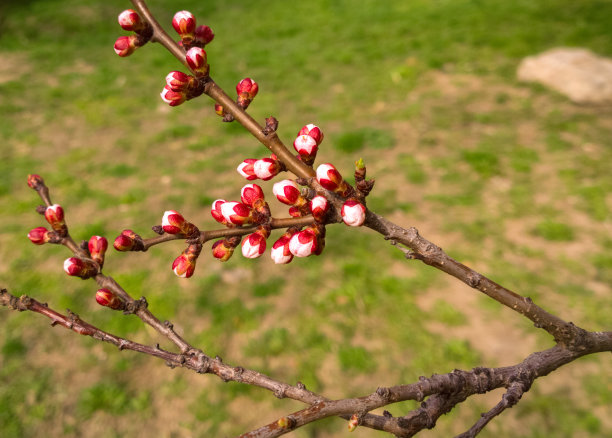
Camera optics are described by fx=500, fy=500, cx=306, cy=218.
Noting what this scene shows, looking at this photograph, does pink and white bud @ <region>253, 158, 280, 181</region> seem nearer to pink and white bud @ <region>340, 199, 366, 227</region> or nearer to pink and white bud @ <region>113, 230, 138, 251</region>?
pink and white bud @ <region>340, 199, 366, 227</region>

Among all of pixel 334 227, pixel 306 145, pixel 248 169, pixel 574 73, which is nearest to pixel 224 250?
pixel 248 169

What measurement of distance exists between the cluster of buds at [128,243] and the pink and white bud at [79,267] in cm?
13

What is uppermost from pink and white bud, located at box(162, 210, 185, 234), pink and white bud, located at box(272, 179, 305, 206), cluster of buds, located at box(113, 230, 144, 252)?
pink and white bud, located at box(272, 179, 305, 206)

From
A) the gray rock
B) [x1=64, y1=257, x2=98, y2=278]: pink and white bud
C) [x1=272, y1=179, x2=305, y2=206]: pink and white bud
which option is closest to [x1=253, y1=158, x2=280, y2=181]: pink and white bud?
[x1=272, y1=179, x2=305, y2=206]: pink and white bud

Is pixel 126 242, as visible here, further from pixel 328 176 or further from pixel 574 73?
pixel 574 73

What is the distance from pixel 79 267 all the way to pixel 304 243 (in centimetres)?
53

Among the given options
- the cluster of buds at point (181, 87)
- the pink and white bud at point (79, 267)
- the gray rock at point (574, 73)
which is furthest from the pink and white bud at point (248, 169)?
the gray rock at point (574, 73)

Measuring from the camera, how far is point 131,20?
41.0 inches

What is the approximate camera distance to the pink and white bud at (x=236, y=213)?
1.01 m

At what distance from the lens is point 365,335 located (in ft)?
13.9

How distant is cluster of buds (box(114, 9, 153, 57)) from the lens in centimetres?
104

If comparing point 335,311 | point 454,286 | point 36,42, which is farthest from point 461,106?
point 36,42

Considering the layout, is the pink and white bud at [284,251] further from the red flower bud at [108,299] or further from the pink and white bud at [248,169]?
the red flower bud at [108,299]

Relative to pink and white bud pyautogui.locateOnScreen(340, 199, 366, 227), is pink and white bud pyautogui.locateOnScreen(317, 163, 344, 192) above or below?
above
